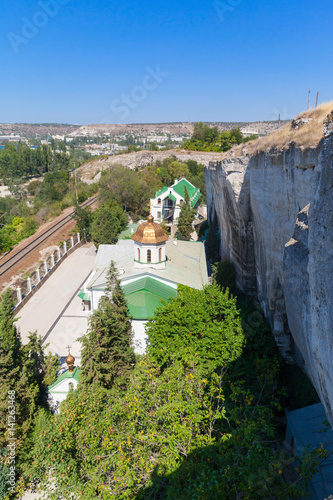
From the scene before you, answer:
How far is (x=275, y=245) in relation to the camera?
11.8 meters

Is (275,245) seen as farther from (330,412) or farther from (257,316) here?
(330,412)

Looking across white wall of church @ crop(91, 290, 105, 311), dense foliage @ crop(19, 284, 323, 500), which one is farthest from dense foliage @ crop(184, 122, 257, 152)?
dense foliage @ crop(19, 284, 323, 500)

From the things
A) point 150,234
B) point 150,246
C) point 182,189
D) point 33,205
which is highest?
point 150,234

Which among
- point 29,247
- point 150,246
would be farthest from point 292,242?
point 29,247

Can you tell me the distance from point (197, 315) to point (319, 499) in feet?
20.4

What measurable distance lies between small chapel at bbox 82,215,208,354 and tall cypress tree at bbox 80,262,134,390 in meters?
1.61

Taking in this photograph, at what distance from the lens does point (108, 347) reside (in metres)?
12.5

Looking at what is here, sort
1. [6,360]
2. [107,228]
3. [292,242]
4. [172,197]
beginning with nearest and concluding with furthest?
[292,242], [6,360], [107,228], [172,197]

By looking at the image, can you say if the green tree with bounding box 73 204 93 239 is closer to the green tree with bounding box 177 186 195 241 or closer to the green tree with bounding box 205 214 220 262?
the green tree with bounding box 177 186 195 241

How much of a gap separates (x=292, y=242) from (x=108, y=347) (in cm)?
819

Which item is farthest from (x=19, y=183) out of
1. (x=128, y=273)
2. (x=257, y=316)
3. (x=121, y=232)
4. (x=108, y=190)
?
(x=257, y=316)

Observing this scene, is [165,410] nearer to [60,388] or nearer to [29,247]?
[60,388]

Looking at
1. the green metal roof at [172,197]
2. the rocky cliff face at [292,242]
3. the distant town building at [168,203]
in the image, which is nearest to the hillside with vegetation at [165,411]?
the rocky cliff face at [292,242]

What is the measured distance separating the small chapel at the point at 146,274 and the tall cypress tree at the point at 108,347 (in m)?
1.61
